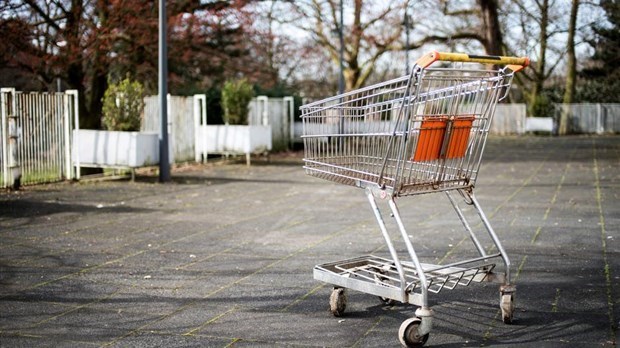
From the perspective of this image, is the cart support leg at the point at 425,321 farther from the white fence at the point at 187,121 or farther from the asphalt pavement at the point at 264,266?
the white fence at the point at 187,121

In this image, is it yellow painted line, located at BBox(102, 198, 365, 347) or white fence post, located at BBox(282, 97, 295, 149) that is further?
white fence post, located at BBox(282, 97, 295, 149)

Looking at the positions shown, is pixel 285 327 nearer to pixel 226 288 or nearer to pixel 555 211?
pixel 226 288

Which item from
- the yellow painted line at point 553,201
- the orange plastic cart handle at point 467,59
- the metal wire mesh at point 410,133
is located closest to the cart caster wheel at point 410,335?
the metal wire mesh at point 410,133

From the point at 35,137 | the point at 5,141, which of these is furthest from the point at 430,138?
the point at 35,137

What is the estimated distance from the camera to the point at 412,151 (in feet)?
16.0

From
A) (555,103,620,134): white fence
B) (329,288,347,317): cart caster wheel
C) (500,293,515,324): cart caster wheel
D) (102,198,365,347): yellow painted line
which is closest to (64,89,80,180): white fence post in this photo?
(102,198,365,347): yellow painted line

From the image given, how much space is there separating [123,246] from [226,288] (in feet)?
7.44

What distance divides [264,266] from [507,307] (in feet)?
8.34

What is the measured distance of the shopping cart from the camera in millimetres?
4707

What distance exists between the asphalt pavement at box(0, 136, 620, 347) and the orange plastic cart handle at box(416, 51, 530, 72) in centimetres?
171

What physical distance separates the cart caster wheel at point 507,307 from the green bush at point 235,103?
15.1 metres

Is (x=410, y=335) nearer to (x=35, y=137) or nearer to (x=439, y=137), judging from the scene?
(x=439, y=137)

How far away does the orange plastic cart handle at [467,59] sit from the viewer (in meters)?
4.47

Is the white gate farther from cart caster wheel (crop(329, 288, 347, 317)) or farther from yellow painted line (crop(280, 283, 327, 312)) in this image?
cart caster wheel (crop(329, 288, 347, 317))
